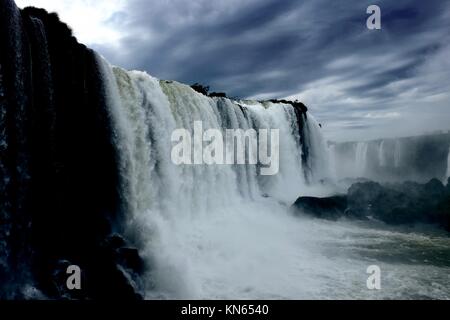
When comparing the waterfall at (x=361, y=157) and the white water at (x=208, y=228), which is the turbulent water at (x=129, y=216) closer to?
the white water at (x=208, y=228)

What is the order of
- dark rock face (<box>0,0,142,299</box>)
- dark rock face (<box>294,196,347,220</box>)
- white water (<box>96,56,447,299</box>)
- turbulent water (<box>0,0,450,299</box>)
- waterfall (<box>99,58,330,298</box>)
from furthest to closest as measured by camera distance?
dark rock face (<box>294,196,347,220</box>)
waterfall (<box>99,58,330,298</box>)
white water (<box>96,56,447,299</box>)
turbulent water (<box>0,0,450,299</box>)
dark rock face (<box>0,0,142,299</box>)

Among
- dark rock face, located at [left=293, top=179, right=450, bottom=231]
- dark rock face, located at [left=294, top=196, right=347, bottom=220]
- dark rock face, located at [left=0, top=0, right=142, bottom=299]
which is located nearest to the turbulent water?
dark rock face, located at [left=0, top=0, right=142, bottom=299]

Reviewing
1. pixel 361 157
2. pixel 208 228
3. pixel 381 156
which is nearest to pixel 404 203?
pixel 208 228

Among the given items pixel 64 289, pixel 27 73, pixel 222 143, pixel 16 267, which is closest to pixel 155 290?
pixel 64 289

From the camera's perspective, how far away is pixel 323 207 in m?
21.0

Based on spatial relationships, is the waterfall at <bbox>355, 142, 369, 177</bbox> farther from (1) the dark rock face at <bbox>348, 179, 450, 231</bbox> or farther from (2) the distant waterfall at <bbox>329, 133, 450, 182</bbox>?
(1) the dark rock face at <bbox>348, 179, 450, 231</bbox>

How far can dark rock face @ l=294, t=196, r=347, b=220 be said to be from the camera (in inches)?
817

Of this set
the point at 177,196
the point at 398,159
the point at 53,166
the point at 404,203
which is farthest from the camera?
the point at 398,159
